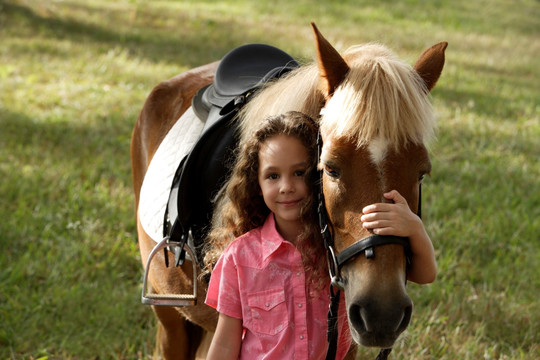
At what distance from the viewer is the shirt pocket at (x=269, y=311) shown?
1883mm

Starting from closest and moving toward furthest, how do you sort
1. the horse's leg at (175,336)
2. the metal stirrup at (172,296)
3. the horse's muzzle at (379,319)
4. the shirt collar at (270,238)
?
the horse's muzzle at (379,319), the shirt collar at (270,238), the metal stirrup at (172,296), the horse's leg at (175,336)

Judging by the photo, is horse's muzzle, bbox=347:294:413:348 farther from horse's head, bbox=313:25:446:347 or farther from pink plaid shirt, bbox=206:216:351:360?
pink plaid shirt, bbox=206:216:351:360

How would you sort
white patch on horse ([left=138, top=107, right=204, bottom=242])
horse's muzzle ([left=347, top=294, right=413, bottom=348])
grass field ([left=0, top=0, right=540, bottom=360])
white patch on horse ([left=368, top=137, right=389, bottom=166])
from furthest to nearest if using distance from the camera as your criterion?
1. grass field ([left=0, top=0, right=540, bottom=360])
2. white patch on horse ([left=138, top=107, right=204, bottom=242])
3. white patch on horse ([left=368, top=137, right=389, bottom=166])
4. horse's muzzle ([left=347, top=294, right=413, bottom=348])

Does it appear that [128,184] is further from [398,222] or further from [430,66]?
[398,222]

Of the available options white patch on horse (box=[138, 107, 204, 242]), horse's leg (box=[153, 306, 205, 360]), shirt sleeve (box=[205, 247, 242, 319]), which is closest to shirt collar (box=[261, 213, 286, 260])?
shirt sleeve (box=[205, 247, 242, 319])

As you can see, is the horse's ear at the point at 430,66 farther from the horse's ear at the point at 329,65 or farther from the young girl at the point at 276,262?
the young girl at the point at 276,262

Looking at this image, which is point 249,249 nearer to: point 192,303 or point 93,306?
point 192,303

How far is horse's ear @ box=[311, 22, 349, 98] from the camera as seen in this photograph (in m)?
1.79

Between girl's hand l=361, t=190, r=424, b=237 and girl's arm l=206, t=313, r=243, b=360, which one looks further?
girl's arm l=206, t=313, r=243, b=360

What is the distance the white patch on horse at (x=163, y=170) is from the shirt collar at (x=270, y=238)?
74cm

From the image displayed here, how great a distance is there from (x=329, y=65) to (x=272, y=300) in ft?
2.34

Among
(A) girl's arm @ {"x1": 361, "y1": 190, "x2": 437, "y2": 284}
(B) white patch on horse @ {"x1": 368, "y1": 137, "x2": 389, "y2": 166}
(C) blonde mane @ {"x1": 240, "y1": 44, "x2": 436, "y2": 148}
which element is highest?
(C) blonde mane @ {"x1": 240, "y1": 44, "x2": 436, "y2": 148}

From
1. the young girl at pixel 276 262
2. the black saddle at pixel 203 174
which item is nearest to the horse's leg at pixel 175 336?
the black saddle at pixel 203 174

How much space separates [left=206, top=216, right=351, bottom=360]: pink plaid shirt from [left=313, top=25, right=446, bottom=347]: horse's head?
8.9 inches
